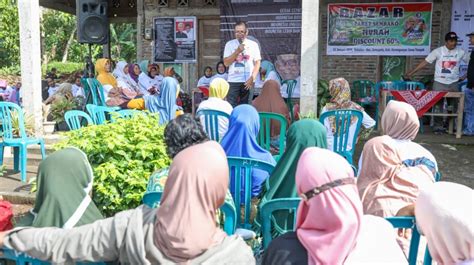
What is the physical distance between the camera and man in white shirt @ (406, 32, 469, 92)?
7.61 m

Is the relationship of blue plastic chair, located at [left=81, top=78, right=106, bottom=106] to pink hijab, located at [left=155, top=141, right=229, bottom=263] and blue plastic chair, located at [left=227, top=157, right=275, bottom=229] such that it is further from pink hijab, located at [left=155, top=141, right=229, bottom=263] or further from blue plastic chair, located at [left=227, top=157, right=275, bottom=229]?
pink hijab, located at [left=155, top=141, right=229, bottom=263]

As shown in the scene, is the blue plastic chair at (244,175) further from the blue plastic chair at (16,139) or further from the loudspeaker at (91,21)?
the loudspeaker at (91,21)

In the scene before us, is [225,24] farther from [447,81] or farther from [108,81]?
[447,81]

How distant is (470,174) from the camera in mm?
5586

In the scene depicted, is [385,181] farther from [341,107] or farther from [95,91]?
[95,91]

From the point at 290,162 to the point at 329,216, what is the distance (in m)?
1.03

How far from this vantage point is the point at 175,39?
1019cm

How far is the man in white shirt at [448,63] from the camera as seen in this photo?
761cm

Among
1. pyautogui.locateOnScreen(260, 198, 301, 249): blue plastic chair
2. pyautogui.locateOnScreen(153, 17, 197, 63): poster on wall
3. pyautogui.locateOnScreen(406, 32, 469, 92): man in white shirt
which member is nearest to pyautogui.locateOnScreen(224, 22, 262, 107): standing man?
pyautogui.locateOnScreen(406, 32, 469, 92): man in white shirt

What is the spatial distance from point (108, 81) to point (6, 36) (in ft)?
48.1

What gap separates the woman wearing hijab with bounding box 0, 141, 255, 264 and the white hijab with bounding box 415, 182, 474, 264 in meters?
0.68

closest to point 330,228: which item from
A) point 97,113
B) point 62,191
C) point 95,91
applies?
point 62,191

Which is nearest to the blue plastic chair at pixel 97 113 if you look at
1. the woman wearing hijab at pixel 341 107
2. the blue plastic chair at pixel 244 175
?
the woman wearing hijab at pixel 341 107

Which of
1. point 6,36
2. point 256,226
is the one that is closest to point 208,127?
point 256,226
